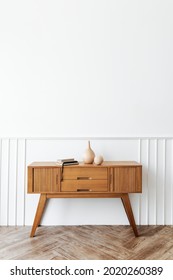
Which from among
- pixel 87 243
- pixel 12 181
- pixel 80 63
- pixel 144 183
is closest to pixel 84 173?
pixel 87 243

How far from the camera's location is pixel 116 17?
2.36m

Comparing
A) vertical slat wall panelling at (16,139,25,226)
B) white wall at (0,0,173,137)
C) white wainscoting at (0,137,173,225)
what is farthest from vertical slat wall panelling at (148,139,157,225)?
vertical slat wall panelling at (16,139,25,226)

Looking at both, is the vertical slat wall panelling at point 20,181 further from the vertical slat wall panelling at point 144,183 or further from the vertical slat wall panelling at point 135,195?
the vertical slat wall panelling at point 144,183

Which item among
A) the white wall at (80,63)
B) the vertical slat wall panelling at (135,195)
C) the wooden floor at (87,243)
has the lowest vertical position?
the wooden floor at (87,243)

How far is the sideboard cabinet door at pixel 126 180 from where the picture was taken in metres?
2.04

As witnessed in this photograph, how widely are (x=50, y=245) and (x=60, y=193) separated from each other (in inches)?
17.9

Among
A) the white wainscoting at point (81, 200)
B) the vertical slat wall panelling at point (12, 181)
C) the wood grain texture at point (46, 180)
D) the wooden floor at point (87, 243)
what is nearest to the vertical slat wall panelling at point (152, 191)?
the white wainscoting at point (81, 200)

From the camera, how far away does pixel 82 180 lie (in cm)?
203

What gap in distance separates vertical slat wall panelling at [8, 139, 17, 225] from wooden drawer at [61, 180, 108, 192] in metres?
0.66

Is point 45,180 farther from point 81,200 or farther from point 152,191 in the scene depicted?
point 152,191

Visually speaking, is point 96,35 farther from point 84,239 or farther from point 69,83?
point 84,239

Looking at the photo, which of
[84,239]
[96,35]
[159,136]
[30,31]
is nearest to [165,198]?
[159,136]

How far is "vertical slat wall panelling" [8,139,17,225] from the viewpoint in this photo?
235 centimetres

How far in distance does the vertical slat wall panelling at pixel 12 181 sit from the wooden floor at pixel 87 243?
0.15 m
